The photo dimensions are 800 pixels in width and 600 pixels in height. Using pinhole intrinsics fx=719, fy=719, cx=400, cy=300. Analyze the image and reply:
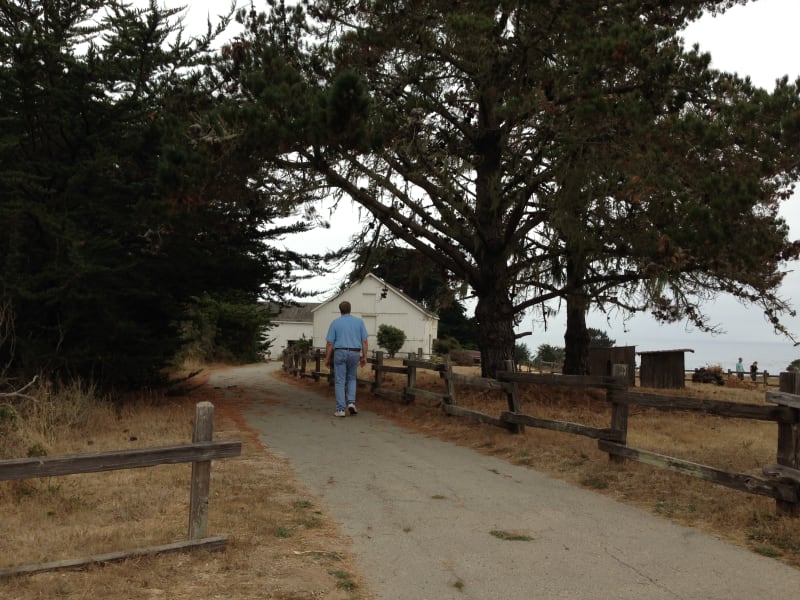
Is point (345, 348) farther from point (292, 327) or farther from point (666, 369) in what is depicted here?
point (292, 327)

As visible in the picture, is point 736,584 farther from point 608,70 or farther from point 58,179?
point 58,179

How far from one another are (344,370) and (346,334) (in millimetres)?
635

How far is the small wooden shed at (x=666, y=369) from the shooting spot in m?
25.3

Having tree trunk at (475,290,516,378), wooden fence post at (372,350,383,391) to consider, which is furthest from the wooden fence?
wooden fence post at (372,350,383,391)

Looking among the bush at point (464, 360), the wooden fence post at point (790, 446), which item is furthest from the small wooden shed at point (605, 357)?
the wooden fence post at point (790, 446)

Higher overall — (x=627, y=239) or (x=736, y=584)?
(x=627, y=239)

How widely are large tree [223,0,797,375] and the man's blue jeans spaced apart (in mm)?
3270

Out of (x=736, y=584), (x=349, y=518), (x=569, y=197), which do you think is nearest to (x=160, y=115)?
(x=569, y=197)

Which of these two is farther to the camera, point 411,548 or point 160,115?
point 160,115

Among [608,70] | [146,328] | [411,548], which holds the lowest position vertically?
[411,548]

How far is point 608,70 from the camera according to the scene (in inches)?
459

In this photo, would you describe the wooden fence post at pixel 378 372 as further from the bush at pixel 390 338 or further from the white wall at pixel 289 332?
the white wall at pixel 289 332

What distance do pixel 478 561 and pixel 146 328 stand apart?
37.8 feet

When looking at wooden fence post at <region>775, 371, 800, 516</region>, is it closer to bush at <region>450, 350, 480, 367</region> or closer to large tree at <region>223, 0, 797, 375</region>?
large tree at <region>223, 0, 797, 375</region>
